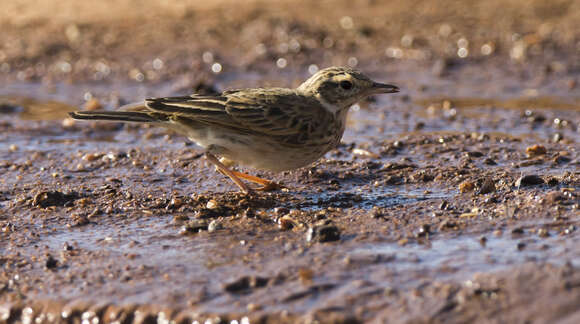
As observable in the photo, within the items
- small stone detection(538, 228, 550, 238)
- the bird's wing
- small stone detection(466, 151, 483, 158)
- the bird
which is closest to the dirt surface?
small stone detection(538, 228, 550, 238)

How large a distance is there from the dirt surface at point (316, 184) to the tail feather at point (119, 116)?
0.69 metres

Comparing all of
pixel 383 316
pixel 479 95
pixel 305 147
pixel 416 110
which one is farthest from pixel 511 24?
pixel 383 316

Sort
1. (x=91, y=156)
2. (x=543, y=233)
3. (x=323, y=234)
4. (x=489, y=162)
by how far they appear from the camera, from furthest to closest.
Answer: (x=91, y=156), (x=489, y=162), (x=323, y=234), (x=543, y=233)

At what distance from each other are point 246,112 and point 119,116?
3.45 feet

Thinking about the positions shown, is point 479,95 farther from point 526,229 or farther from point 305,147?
point 526,229

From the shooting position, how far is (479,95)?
1070 cm

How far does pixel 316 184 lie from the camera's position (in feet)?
23.7

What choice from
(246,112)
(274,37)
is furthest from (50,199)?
(274,37)

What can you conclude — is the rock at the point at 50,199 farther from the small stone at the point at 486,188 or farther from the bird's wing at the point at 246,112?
the small stone at the point at 486,188

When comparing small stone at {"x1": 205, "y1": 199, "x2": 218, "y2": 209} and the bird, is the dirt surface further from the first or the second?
the bird

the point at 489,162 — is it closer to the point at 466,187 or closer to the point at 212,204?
the point at 466,187

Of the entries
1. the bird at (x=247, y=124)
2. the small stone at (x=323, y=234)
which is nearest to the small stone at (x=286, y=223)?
the small stone at (x=323, y=234)

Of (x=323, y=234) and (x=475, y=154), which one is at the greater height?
(x=475, y=154)

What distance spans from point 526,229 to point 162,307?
2.53m
